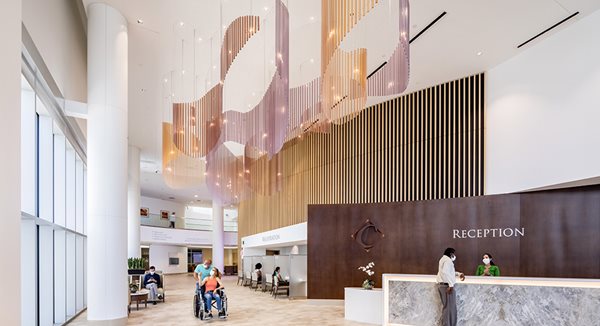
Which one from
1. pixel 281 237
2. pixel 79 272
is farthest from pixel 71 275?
pixel 281 237

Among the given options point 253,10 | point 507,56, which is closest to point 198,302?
point 253,10

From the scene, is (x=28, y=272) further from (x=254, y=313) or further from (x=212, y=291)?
(x=254, y=313)

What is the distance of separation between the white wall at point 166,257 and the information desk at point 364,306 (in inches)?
1070

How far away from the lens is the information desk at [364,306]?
901 centimetres

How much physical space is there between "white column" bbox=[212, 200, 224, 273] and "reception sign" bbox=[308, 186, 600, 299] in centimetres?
1718

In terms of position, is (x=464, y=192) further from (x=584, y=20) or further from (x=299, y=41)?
(x=299, y=41)

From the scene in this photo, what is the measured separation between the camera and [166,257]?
1383 inches

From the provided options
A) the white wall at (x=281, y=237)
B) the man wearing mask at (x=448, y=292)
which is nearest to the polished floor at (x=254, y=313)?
the man wearing mask at (x=448, y=292)

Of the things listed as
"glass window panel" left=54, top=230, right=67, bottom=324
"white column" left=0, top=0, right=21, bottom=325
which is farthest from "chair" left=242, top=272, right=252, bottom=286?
"white column" left=0, top=0, right=21, bottom=325

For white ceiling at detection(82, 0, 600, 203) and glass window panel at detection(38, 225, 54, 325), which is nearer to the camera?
glass window panel at detection(38, 225, 54, 325)

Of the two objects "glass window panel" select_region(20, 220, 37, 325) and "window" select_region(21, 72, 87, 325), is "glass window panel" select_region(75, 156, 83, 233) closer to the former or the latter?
"window" select_region(21, 72, 87, 325)

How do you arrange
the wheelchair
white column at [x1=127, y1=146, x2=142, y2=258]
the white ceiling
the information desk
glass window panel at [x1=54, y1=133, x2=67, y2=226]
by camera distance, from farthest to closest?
white column at [x1=127, y1=146, x2=142, y2=258], the wheelchair, the information desk, glass window panel at [x1=54, y1=133, x2=67, y2=226], the white ceiling

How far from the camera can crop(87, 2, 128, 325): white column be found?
779 cm

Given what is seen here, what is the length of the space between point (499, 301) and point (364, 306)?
2731 mm
